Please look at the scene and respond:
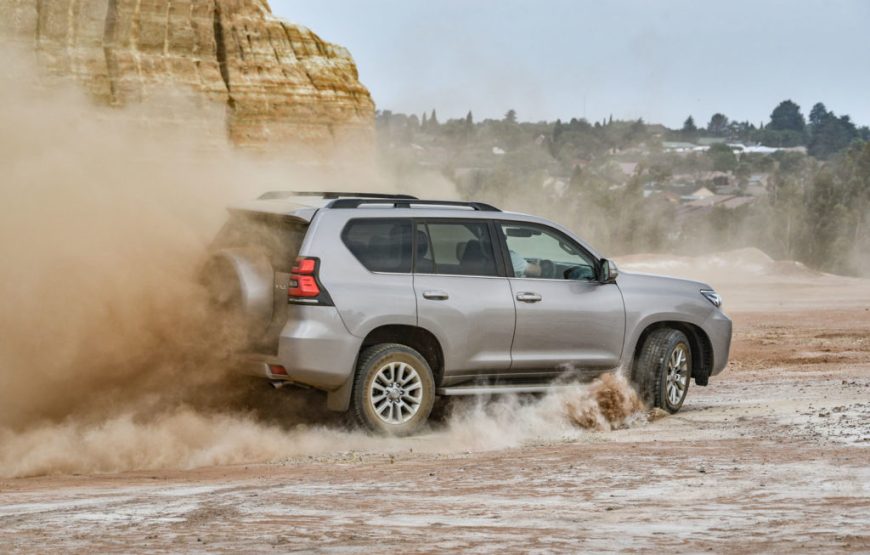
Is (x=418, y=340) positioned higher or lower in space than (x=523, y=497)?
higher

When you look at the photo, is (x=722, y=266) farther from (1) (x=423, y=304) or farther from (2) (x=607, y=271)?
(1) (x=423, y=304)

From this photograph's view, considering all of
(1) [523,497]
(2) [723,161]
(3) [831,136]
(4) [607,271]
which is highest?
(3) [831,136]

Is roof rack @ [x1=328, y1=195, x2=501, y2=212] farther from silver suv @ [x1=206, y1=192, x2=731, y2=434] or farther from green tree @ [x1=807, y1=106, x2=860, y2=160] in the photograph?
green tree @ [x1=807, y1=106, x2=860, y2=160]

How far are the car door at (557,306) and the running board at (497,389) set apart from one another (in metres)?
0.14

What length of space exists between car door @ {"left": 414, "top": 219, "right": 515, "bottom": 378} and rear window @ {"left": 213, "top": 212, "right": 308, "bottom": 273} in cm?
96

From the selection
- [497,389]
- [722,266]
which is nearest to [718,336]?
[497,389]

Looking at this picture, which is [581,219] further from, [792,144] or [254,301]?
[792,144]

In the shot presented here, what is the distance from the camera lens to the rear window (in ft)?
32.8

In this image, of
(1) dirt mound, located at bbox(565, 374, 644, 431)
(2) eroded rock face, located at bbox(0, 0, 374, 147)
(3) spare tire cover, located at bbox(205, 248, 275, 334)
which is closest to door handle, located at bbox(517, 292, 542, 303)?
(1) dirt mound, located at bbox(565, 374, 644, 431)

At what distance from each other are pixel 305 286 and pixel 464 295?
4.43 ft

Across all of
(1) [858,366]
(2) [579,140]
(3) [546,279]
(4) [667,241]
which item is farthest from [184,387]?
(2) [579,140]

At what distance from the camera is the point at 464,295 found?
410 inches

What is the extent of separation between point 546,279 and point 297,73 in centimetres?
3170

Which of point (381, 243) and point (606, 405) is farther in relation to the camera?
point (606, 405)
